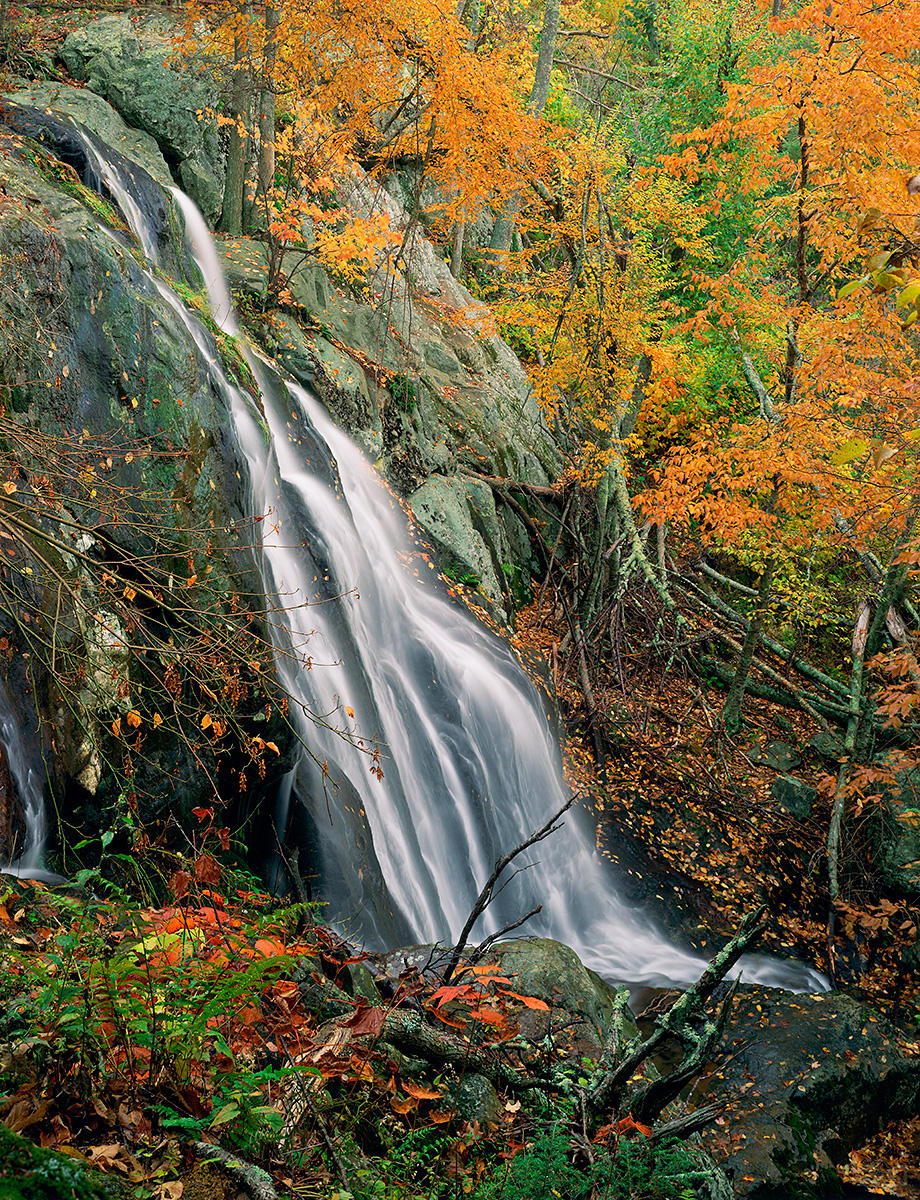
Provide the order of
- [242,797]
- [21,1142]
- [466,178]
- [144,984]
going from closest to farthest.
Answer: [21,1142], [144,984], [242,797], [466,178]

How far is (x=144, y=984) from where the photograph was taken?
95.3 inches

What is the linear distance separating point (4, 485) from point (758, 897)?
8.84 meters

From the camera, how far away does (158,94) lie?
1127 centimetres

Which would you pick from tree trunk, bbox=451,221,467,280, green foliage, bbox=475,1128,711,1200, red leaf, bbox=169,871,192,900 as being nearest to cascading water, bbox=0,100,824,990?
red leaf, bbox=169,871,192,900

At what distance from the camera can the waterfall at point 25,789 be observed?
3.78 m

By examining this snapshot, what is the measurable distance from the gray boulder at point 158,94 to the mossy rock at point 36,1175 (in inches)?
485

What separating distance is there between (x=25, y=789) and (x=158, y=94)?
11.2 metres

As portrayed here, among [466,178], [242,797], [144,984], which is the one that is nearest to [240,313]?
[466,178]

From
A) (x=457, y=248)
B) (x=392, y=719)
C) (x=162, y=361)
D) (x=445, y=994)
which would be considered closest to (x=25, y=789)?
(x=445, y=994)

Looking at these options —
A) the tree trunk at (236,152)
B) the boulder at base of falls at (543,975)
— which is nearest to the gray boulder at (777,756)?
the boulder at base of falls at (543,975)

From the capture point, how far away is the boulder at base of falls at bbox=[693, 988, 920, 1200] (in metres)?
5.41

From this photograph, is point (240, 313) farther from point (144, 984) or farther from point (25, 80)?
point (144, 984)

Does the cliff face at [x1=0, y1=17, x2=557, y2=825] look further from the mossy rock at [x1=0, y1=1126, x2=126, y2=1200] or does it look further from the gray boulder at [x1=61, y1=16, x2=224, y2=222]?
the mossy rock at [x1=0, y1=1126, x2=126, y2=1200]

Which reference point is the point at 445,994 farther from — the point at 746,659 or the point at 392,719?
the point at 746,659
